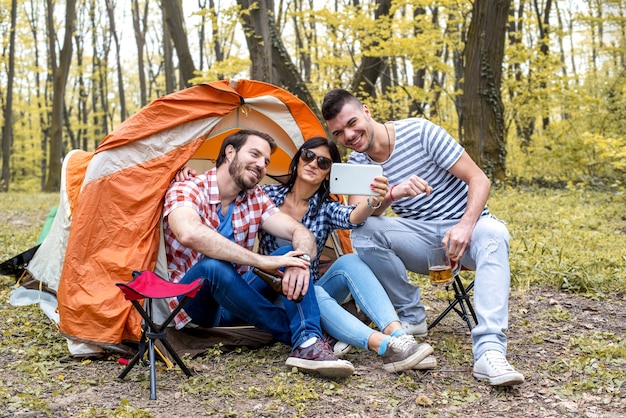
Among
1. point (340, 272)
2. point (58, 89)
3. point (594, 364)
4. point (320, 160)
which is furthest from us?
point (58, 89)

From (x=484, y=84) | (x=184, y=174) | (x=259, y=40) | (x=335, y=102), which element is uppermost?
(x=259, y=40)

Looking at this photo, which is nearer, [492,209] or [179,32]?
[492,209]

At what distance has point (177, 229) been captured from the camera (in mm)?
2975

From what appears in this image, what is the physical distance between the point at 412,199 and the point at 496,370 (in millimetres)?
1055

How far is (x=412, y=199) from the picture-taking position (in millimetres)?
3268

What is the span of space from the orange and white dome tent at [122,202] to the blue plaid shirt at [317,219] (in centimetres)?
60

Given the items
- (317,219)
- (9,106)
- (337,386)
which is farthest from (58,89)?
(337,386)

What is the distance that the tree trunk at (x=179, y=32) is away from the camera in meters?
10.2

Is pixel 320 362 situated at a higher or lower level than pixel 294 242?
lower

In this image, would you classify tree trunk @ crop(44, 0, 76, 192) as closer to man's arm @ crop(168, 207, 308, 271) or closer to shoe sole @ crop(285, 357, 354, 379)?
man's arm @ crop(168, 207, 308, 271)

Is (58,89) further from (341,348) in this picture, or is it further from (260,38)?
(341,348)

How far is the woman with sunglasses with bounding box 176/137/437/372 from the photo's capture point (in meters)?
2.84

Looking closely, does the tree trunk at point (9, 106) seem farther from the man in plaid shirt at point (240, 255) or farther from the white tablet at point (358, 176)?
the white tablet at point (358, 176)

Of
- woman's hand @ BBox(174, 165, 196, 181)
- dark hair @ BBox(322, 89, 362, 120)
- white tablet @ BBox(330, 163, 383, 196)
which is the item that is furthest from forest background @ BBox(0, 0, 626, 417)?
dark hair @ BBox(322, 89, 362, 120)
